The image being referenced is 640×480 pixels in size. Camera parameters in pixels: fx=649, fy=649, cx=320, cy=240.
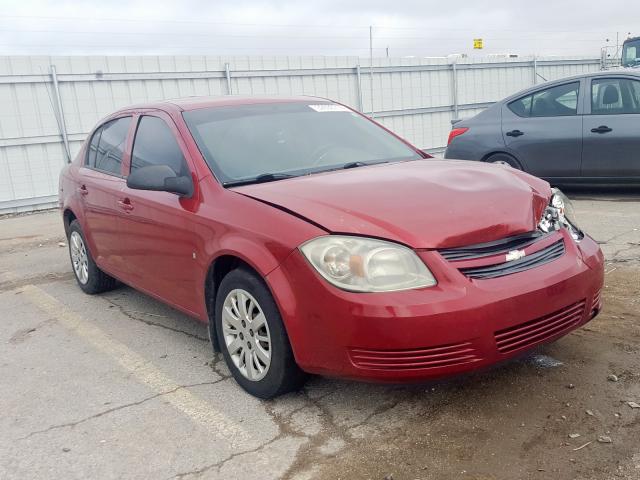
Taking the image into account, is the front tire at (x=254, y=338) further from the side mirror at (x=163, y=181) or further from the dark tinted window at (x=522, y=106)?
the dark tinted window at (x=522, y=106)

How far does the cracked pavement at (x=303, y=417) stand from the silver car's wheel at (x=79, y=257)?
1120mm

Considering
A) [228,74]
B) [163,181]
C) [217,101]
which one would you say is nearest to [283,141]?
[217,101]

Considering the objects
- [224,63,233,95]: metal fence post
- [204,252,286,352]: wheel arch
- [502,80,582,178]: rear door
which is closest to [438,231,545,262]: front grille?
[204,252,286,352]: wheel arch

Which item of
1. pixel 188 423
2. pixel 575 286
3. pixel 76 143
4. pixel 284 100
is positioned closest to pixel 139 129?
pixel 284 100

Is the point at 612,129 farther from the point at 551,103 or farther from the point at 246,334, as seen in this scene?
the point at 246,334

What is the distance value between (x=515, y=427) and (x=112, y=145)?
11.7ft

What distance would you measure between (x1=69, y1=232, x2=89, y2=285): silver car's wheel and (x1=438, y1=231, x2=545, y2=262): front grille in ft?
11.9

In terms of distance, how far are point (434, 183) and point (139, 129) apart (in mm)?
2257

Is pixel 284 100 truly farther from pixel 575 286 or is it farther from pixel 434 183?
pixel 575 286

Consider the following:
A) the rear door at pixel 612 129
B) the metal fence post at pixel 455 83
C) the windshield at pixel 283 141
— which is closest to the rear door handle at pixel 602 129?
the rear door at pixel 612 129

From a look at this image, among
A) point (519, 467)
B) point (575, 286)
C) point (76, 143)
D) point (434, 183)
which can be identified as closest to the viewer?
point (519, 467)

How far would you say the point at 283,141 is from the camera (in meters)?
3.97

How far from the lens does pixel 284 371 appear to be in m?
3.09

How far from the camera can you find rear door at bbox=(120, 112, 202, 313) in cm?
369
